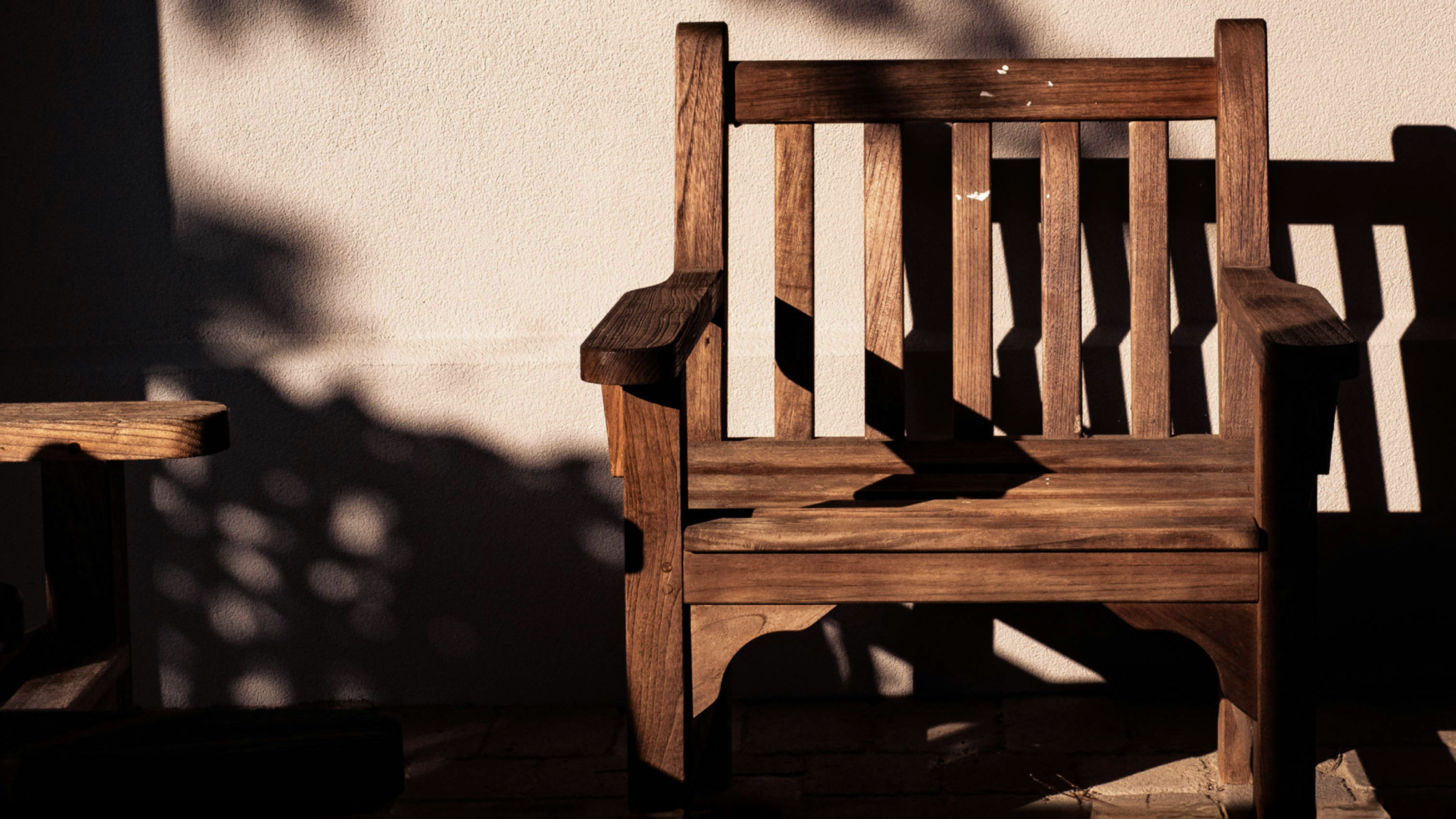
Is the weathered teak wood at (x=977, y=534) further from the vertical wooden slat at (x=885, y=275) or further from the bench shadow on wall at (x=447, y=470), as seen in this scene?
the bench shadow on wall at (x=447, y=470)

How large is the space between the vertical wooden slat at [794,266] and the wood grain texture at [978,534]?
52 cm

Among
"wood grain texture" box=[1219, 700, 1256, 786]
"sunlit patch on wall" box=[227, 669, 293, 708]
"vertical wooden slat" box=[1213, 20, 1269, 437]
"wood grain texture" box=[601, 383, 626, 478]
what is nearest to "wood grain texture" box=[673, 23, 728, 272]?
"wood grain texture" box=[601, 383, 626, 478]

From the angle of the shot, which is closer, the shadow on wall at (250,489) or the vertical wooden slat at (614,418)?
the vertical wooden slat at (614,418)

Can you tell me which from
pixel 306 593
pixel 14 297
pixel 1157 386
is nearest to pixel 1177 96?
pixel 1157 386

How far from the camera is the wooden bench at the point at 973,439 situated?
4.79ft

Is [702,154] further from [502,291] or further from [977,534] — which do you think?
[977,534]

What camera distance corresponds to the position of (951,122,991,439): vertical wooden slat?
1971 mm

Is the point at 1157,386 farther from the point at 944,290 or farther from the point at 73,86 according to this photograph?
the point at 73,86

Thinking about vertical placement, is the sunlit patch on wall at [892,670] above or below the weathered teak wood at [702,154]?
below

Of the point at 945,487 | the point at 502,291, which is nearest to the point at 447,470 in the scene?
the point at 502,291

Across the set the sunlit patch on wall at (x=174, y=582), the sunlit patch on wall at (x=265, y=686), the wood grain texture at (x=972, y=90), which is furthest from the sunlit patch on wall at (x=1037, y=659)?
the sunlit patch on wall at (x=174, y=582)

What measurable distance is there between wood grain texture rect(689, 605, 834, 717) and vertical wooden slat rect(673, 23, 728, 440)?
0.49 meters

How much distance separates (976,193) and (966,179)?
1.1 inches

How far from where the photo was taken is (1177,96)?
1.92 meters
